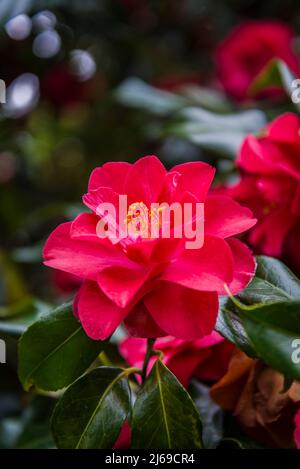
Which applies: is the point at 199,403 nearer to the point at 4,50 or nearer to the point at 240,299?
the point at 240,299

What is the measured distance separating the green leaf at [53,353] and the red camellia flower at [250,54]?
0.70m

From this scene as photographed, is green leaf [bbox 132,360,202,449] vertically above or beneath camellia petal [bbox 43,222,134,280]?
beneath

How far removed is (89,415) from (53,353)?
6 centimetres

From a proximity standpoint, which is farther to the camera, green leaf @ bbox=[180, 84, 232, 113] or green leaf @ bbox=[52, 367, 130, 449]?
green leaf @ bbox=[180, 84, 232, 113]

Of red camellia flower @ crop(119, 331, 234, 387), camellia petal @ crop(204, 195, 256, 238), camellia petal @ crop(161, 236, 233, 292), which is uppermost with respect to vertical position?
camellia petal @ crop(204, 195, 256, 238)

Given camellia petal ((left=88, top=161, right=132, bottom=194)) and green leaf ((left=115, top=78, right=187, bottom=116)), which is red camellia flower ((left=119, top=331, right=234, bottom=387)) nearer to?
camellia petal ((left=88, top=161, right=132, bottom=194))

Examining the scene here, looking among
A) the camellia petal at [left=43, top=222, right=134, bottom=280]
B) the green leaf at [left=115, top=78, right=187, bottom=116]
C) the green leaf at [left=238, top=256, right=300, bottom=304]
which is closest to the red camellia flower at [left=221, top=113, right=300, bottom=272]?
the green leaf at [left=238, top=256, right=300, bottom=304]

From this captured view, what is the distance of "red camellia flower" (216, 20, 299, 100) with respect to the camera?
1109mm

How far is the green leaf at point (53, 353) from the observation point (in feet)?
1.66

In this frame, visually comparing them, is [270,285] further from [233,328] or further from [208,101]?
[208,101]

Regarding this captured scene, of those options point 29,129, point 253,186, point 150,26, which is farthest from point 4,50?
point 253,186

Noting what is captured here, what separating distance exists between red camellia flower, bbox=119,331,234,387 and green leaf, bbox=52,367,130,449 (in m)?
0.07

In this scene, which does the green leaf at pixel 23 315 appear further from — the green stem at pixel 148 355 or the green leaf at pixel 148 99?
the green leaf at pixel 148 99
